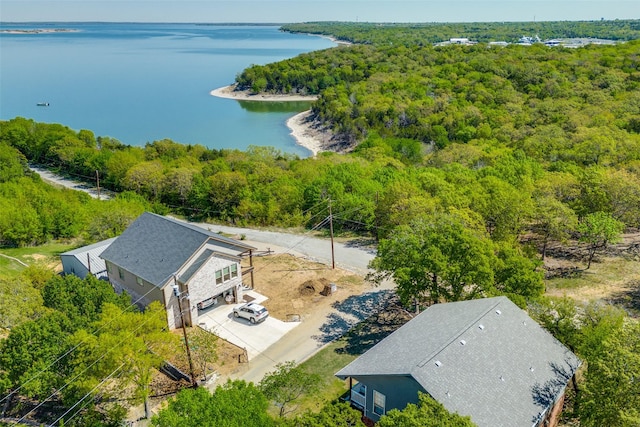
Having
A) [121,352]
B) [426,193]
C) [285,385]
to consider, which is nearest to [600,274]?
[426,193]

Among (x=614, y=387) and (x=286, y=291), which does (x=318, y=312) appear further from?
(x=614, y=387)

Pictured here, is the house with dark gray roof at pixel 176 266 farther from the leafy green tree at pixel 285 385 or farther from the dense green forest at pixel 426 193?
the leafy green tree at pixel 285 385

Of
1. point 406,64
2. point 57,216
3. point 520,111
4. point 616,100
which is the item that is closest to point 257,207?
point 57,216

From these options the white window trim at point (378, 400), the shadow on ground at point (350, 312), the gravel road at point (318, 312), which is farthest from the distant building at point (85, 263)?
the white window trim at point (378, 400)

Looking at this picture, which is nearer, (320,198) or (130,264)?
(130,264)

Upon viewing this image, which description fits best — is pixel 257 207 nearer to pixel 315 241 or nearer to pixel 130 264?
pixel 315 241

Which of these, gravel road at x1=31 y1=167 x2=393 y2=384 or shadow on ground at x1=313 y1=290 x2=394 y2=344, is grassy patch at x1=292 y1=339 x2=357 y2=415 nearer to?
gravel road at x1=31 y1=167 x2=393 y2=384
